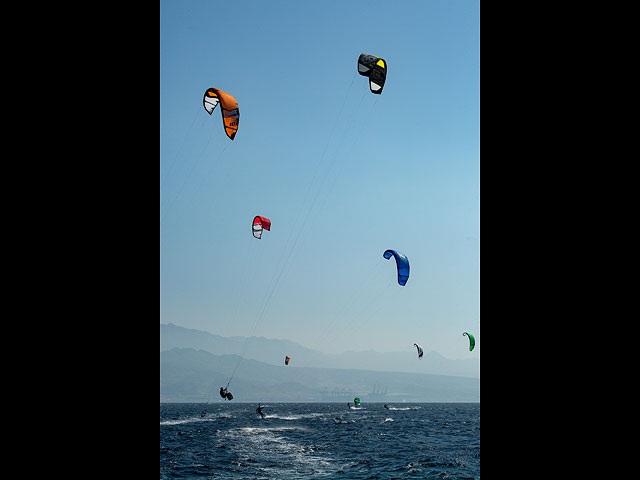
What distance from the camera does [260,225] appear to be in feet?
73.2

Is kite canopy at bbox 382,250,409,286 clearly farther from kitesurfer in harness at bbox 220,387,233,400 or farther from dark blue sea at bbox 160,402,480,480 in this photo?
kitesurfer in harness at bbox 220,387,233,400

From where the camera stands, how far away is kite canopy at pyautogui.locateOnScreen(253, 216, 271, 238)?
21.8 metres

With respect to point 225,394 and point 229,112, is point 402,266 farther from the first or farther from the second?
point 225,394

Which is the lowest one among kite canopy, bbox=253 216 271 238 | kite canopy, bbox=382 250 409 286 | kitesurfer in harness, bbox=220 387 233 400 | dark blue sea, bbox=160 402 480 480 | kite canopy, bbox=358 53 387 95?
dark blue sea, bbox=160 402 480 480

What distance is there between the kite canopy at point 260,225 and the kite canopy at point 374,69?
9981mm

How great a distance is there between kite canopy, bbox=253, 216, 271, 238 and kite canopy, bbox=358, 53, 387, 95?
998cm

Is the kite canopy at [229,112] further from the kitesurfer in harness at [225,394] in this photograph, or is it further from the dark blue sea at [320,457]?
the kitesurfer in harness at [225,394]

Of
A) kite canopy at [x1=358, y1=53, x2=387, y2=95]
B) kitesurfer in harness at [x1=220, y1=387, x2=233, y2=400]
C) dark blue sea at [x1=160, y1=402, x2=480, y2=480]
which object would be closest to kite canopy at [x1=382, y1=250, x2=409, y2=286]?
kite canopy at [x1=358, y1=53, x2=387, y2=95]

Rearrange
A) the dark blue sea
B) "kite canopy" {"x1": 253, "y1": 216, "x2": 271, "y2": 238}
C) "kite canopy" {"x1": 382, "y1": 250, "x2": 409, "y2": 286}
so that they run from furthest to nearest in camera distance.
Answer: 1. "kite canopy" {"x1": 253, "y1": 216, "x2": 271, "y2": 238}
2. the dark blue sea
3. "kite canopy" {"x1": 382, "y1": 250, "x2": 409, "y2": 286}

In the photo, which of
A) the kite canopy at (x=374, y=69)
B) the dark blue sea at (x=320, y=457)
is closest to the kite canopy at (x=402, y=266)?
the kite canopy at (x=374, y=69)
